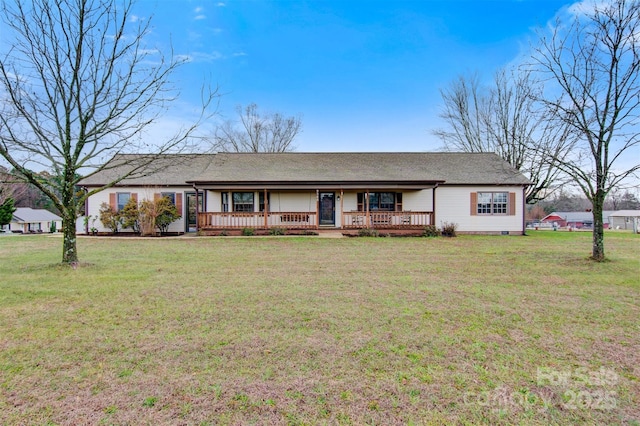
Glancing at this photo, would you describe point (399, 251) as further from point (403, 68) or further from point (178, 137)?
point (403, 68)

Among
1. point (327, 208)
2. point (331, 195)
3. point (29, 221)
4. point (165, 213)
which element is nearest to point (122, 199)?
point (165, 213)

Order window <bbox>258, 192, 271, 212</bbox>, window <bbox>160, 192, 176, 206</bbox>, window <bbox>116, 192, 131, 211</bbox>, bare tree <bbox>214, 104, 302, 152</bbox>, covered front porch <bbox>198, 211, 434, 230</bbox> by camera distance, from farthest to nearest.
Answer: bare tree <bbox>214, 104, 302, 152</bbox> → window <bbox>258, 192, 271, 212</bbox> → window <bbox>160, 192, 176, 206</bbox> → window <bbox>116, 192, 131, 211</bbox> → covered front porch <bbox>198, 211, 434, 230</bbox>

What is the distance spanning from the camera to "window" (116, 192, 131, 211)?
693 inches

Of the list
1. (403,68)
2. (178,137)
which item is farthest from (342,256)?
(403,68)

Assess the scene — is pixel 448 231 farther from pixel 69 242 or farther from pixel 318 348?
pixel 69 242

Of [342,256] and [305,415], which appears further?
[342,256]

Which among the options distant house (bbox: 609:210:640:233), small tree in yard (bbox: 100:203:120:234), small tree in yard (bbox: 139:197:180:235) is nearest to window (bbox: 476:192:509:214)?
small tree in yard (bbox: 139:197:180:235)

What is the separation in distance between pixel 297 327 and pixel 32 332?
10.5ft

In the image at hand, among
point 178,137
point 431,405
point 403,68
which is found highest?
point 403,68

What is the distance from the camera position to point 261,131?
34750 mm

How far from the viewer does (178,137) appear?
898cm

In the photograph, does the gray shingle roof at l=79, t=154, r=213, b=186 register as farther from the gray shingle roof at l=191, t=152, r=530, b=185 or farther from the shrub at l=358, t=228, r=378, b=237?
the shrub at l=358, t=228, r=378, b=237

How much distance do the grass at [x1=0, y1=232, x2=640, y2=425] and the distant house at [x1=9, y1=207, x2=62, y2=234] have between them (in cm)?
4426

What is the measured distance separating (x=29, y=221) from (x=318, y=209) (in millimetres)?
43204
